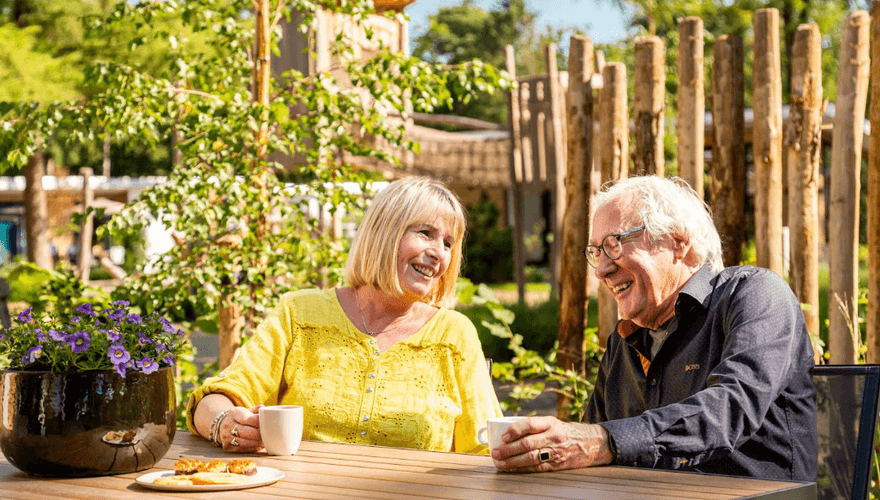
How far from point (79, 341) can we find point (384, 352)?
100 centimetres

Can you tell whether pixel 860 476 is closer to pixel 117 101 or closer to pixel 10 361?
pixel 10 361

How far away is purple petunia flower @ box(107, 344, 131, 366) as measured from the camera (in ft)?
5.59

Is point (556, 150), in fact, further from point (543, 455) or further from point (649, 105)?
point (543, 455)

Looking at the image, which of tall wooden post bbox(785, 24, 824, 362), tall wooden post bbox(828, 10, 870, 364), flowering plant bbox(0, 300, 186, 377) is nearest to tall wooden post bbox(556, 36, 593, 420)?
tall wooden post bbox(785, 24, 824, 362)

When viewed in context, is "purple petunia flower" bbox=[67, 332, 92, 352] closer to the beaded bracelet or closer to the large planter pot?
the large planter pot

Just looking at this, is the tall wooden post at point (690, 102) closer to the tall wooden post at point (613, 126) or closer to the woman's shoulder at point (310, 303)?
the tall wooden post at point (613, 126)

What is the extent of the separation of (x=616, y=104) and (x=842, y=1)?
17498 mm

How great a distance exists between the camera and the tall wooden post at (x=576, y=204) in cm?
440

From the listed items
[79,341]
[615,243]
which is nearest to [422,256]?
[615,243]

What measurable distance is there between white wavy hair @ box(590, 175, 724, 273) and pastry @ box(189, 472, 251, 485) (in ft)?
3.79

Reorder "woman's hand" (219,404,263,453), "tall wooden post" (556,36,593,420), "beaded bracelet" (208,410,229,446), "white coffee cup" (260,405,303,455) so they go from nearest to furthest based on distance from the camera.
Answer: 1. "white coffee cup" (260,405,303,455)
2. "woman's hand" (219,404,263,453)
3. "beaded bracelet" (208,410,229,446)
4. "tall wooden post" (556,36,593,420)

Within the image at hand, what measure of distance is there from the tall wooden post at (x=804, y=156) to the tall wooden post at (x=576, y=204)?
35.4 inches

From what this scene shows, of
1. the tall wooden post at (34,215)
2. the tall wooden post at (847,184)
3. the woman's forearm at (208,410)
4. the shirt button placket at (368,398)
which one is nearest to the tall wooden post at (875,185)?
the tall wooden post at (847,184)

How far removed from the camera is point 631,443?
6.13 ft
